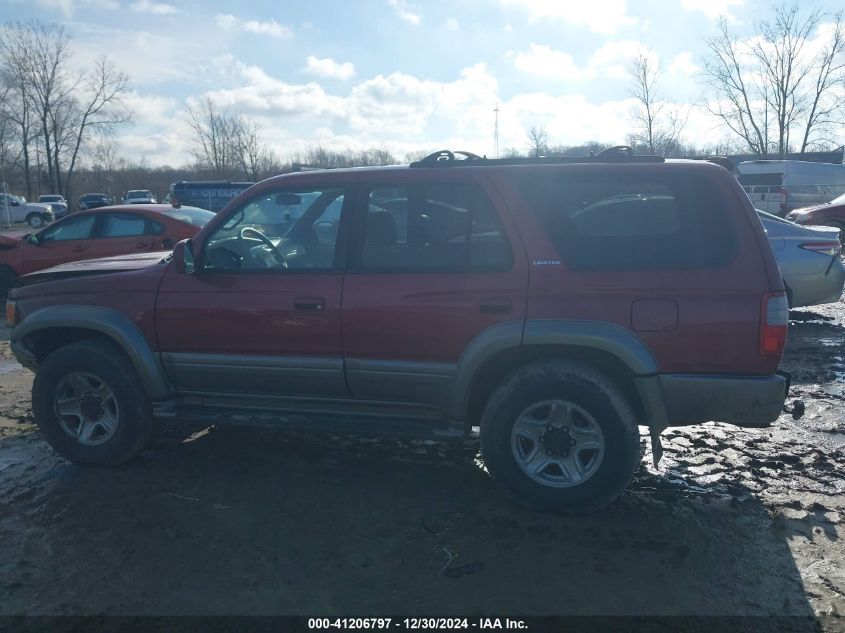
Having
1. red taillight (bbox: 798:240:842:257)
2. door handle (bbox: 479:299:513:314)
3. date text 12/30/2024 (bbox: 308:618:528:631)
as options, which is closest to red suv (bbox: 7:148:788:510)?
door handle (bbox: 479:299:513:314)

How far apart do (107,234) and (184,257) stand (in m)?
6.45

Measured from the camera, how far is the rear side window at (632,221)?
11.9ft

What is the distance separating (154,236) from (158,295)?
19.1ft

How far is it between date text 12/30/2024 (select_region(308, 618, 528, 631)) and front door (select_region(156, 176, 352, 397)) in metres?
1.52

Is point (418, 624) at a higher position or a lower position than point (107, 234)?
lower

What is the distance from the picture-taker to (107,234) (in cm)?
995

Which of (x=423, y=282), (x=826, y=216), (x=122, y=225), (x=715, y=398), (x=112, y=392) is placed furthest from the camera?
(x=826, y=216)

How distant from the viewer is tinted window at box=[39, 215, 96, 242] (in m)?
10.0

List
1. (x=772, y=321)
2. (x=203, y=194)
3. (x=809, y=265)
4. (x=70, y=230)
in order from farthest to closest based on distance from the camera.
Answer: (x=203, y=194), (x=70, y=230), (x=809, y=265), (x=772, y=321)

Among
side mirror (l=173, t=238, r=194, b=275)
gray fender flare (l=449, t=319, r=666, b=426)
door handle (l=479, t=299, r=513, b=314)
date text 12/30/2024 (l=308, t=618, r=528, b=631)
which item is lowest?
date text 12/30/2024 (l=308, t=618, r=528, b=631)

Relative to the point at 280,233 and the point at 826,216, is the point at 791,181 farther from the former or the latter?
the point at 280,233

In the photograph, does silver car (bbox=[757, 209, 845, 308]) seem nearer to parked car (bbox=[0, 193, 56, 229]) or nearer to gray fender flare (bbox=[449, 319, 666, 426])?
gray fender flare (bbox=[449, 319, 666, 426])

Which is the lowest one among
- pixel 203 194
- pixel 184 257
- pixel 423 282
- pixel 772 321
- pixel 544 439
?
pixel 544 439

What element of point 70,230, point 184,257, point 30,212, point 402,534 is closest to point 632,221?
point 402,534
